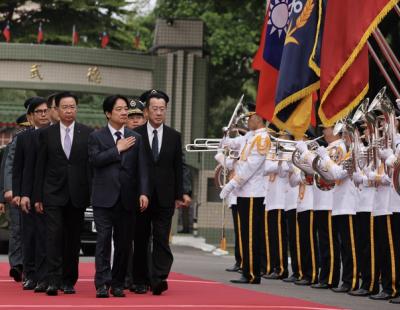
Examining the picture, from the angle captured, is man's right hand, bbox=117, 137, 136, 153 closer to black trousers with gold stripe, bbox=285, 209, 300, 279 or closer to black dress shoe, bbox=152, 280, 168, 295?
black dress shoe, bbox=152, 280, 168, 295

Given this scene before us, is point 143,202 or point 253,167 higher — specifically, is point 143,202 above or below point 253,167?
below

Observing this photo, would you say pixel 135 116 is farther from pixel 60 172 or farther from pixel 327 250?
pixel 327 250

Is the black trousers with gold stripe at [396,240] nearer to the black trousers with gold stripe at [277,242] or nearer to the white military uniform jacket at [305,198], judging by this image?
the white military uniform jacket at [305,198]

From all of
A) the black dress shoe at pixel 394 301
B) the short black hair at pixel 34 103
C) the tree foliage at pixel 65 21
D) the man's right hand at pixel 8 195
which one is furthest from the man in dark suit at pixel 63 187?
the tree foliage at pixel 65 21

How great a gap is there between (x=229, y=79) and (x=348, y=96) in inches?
1034

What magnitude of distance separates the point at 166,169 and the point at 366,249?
2.37 metres

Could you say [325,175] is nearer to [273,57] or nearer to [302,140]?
[302,140]

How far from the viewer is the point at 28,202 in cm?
1482

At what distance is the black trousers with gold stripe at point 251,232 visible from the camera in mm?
16500

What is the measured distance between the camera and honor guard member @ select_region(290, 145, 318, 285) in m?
17.4

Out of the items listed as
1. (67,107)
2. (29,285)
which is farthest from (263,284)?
(67,107)

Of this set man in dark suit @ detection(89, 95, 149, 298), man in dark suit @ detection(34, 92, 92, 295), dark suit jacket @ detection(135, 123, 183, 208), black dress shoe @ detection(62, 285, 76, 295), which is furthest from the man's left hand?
black dress shoe @ detection(62, 285, 76, 295)

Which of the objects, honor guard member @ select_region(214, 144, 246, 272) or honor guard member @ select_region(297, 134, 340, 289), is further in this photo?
honor guard member @ select_region(214, 144, 246, 272)

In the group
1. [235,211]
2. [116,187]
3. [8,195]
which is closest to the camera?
[116,187]
